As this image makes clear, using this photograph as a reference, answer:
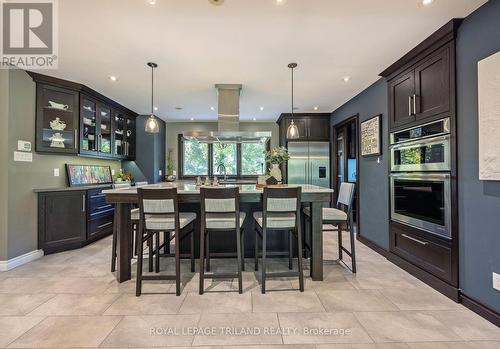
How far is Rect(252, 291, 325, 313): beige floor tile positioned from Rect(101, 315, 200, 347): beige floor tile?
0.56m

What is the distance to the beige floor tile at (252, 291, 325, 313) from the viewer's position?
2051 millimetres

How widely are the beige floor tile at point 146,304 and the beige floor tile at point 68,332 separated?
4.5 inches

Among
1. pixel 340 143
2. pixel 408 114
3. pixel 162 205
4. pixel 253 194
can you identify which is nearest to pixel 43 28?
pixel 162 205

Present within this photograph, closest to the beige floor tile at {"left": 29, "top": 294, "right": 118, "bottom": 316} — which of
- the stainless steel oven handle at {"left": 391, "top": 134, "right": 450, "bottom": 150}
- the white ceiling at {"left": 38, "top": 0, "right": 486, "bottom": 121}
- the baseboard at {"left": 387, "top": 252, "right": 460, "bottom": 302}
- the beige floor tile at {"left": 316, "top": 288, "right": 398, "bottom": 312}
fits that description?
the beige floor tile at {"left": 316, "top": 288, "right": 398, "bottom": 312}

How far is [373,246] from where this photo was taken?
368cm

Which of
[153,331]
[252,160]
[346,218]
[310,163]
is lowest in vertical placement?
[153,331]

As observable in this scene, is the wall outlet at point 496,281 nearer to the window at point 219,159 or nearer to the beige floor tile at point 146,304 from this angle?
the beige floor tile at point 146,304

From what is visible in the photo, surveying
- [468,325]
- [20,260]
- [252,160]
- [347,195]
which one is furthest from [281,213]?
[252,160]

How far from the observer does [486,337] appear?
67.3 inches

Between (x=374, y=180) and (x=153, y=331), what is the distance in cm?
341

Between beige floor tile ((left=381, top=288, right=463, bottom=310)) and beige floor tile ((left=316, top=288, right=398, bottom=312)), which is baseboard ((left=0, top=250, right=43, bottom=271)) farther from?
beige floor tile ((left=381, top=288, right=463, bottom=310))

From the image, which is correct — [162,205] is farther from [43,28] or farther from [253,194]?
[43,28]

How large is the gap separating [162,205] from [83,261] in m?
1.81

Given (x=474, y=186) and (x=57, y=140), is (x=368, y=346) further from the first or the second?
(x=57, y=140)
